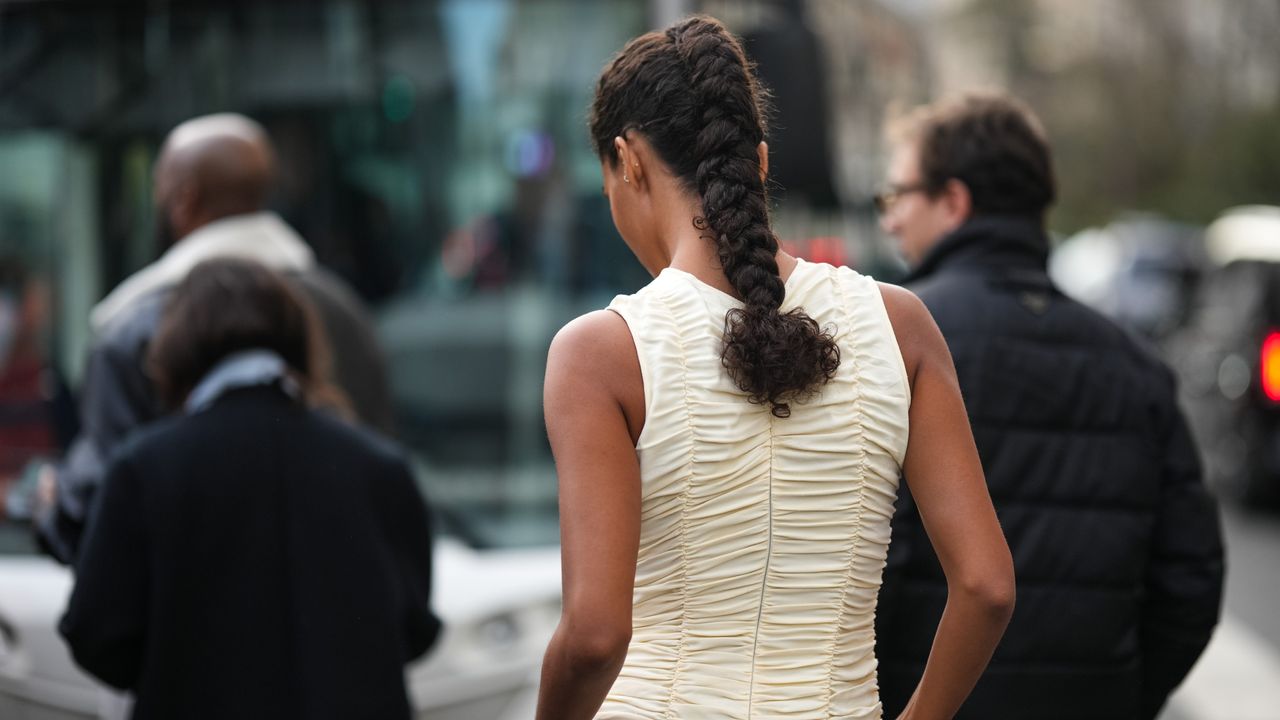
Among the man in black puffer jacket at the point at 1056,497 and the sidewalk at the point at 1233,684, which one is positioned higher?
the man in black puffer jacket at the point at 1056,497

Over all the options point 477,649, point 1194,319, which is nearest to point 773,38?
point 477,649

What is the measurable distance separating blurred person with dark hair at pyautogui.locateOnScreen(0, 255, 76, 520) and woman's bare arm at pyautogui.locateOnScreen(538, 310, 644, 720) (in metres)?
4.09

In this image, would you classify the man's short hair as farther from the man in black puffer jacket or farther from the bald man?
the bald man

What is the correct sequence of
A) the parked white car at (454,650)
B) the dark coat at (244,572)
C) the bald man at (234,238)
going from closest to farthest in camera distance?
1. the dark coat at (244,572)
2. the bald man at (234,238)
3. the parked white car at (454,650)

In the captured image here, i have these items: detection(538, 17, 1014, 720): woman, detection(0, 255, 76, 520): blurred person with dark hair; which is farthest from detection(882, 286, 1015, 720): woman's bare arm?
detection(0, 255, 76, 520): blurred person with dark hair

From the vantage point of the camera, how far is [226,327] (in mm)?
3346

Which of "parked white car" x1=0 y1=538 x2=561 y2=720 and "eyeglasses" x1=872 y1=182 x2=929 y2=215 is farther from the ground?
"eyeglasses" x1=872 y1=182 x2=929 y2=215

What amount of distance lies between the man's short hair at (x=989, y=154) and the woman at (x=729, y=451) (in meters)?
1.16

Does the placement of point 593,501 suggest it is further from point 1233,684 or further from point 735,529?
point 1233,684

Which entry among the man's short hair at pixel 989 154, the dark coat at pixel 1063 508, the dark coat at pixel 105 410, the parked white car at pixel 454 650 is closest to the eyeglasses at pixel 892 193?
the man's short hair at pixel 989 154

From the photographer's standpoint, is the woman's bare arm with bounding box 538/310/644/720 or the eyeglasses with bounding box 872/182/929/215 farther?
the eyeglasses with bounding box 872/182/929/215

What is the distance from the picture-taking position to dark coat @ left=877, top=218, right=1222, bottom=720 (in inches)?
119

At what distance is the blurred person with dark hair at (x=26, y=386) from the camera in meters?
5.64

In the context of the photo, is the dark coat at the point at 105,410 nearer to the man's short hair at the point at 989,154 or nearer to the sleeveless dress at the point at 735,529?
the man's short hair at the point at 989,154
